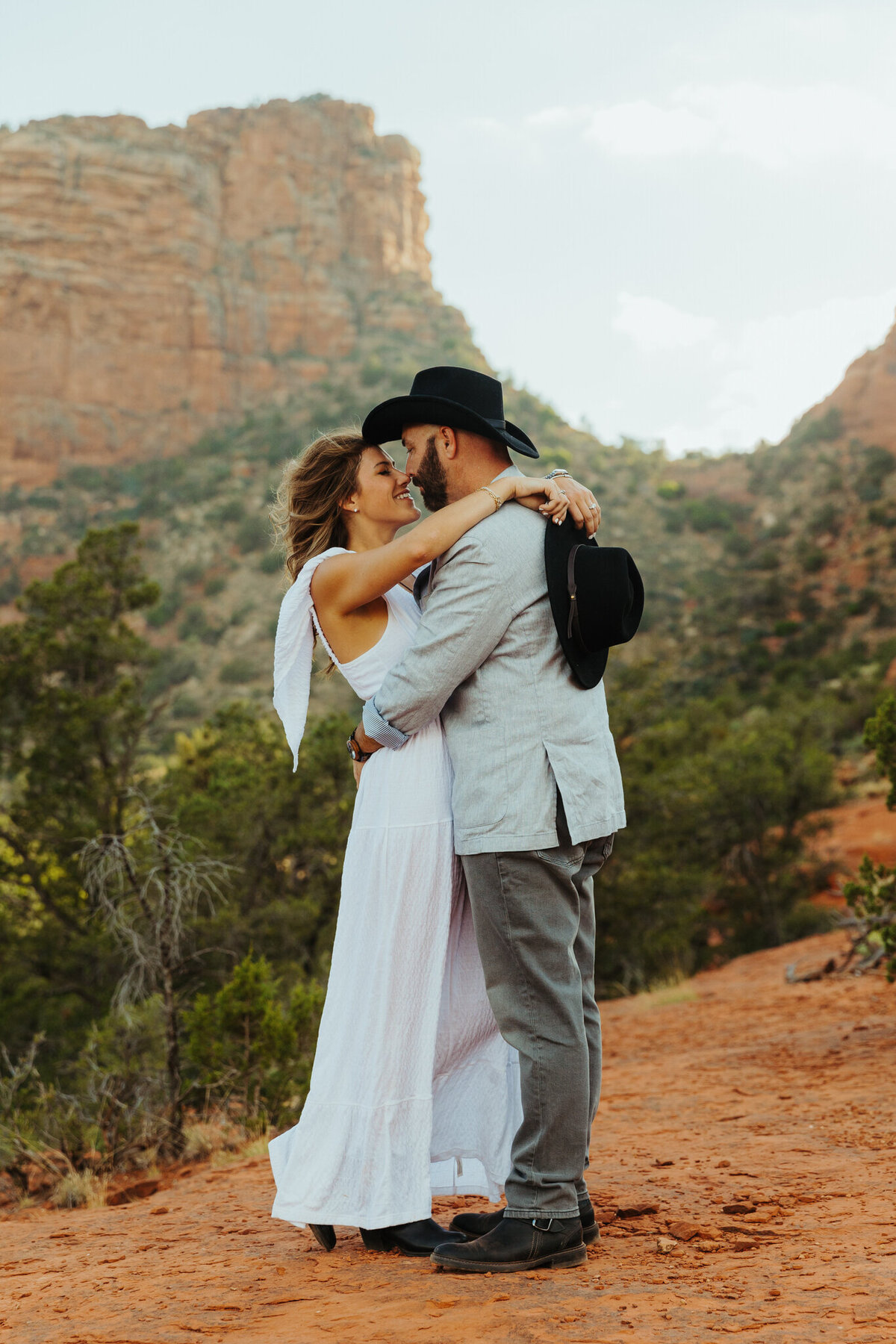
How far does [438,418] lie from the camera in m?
2.91

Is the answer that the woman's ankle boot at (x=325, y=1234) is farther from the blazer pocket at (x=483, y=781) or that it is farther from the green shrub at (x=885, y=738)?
the green shrub at (x=885, y=738)

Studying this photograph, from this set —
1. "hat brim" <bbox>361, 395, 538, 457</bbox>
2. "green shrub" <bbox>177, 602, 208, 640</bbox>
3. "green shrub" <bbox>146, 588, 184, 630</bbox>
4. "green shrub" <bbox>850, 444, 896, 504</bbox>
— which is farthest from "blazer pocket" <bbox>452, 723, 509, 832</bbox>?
"green shrub" <bbox>146, 588, 184, 630</bbox>

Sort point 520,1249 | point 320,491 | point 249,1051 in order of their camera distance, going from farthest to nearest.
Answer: point 249,1051
point 320,491
point 520,1249

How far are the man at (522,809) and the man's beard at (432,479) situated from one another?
0.38ft

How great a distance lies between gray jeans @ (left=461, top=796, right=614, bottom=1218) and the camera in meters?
2.64

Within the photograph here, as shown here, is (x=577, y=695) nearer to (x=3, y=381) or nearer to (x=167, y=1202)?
(x=167, y=1202)

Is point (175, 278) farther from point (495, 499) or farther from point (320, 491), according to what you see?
point (495, 499)

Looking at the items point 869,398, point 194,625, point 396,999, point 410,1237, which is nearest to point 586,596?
point 396,999

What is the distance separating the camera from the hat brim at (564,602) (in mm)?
2768

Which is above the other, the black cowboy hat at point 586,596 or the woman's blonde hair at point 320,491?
the woman's blonde hair at point 320,491

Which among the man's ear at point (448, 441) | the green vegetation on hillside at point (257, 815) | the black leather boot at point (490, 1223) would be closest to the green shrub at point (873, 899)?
the green vegetation on hillside at point (257, 815)

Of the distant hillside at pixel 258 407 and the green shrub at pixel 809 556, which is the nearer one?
the distant hillside at pixel 258 407

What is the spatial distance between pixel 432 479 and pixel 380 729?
2.31 feet

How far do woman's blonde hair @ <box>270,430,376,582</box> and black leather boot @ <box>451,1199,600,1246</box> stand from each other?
183cm
